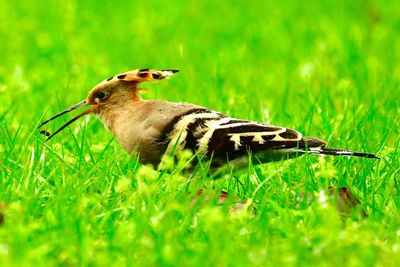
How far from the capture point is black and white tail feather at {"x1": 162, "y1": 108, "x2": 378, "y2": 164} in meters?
5.16

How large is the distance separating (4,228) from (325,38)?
6.62 m

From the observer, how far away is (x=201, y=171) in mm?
5051

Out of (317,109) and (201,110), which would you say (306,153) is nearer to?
(201,110)

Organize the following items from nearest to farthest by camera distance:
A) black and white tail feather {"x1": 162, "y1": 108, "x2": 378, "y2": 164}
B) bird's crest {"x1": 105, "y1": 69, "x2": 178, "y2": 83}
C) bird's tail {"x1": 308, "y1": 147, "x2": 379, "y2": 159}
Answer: bird's tail {"x1": 308, "y1": 147, "x2": 379, "y2": 159} < black and white tail feather {"x1": 162, "y1": 108, "x2": 378, "y2": 164} < bird's crest {"x1": 105, "y1": 69, "x2": 178, "y2": 83}

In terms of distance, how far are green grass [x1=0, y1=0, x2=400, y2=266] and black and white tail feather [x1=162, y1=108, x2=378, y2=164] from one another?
103 millimetres

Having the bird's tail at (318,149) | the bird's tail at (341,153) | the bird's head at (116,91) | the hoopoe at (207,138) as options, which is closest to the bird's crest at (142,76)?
the bird's head at (116,91)

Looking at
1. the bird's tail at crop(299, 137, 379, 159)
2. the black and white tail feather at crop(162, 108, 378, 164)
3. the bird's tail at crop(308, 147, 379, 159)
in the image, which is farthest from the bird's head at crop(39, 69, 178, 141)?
the bird's tail at crop(308, 147, 379, 159)

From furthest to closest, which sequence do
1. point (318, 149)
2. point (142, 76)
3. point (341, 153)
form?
point (142, 76) → point (318, 149) → point (341, 153)

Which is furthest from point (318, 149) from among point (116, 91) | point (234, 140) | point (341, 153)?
point (116, 91)

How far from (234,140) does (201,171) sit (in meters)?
0.27

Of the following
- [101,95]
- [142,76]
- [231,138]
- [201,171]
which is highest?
[142,76]

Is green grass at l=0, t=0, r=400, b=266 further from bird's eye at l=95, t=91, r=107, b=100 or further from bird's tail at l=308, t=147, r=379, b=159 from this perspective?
bird's eye at l=95, t=91, r=107, b=100

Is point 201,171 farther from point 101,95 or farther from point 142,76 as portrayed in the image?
point 101,95

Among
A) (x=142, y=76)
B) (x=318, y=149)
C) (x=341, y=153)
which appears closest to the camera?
(x=341, y=153)
